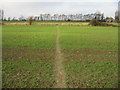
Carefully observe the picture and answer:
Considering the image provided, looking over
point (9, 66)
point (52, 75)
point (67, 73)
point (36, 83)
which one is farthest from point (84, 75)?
point (9, 66)

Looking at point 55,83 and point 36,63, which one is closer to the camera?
point 55,83

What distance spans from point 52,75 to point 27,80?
1.30m

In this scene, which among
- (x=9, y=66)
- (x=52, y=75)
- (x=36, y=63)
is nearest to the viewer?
(x=52, y=75)

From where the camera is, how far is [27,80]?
733cm

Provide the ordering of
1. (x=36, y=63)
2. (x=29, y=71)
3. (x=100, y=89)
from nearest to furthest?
(x=100, y=89) < (x=29, y=71) < (x=36, y=63)

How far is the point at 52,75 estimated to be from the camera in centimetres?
807

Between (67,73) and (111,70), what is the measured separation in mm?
2549

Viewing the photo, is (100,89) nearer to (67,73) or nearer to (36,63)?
(67,73)

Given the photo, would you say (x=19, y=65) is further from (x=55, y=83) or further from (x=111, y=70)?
(x=111, y=70)

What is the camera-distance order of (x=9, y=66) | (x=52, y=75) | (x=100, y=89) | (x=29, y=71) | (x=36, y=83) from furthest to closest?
(x=9, y=66) → (x=29, y=71) → (x=52, y=75) → (x=36, y=83) → (x=100, y=89)

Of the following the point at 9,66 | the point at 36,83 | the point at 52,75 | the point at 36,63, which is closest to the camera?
the point at 36,83

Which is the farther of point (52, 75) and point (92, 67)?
point (92, 67)

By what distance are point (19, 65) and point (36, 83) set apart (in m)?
3.12

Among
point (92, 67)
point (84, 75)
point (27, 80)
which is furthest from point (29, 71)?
point (92, 67)
